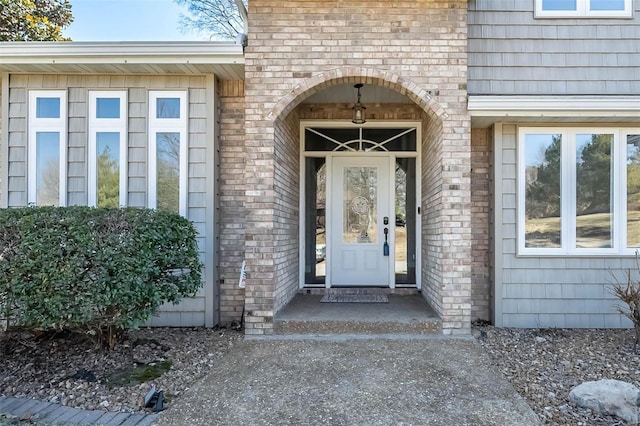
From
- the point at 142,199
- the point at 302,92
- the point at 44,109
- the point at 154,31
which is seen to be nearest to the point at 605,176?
the point at 302,92

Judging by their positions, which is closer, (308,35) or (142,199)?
(308,35)

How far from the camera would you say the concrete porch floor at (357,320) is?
13.8 ft

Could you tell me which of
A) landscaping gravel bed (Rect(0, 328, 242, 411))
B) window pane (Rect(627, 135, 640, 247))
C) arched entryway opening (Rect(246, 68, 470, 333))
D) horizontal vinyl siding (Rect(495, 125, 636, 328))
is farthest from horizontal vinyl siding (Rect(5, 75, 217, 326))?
window pane (Rect(627, 135, 640, 247))

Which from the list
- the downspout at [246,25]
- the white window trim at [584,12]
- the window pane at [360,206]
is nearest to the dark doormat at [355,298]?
the window pane at [360,206]

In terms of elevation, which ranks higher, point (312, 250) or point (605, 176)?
point (605, 176)

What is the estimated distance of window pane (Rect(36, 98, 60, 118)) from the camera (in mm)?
4723

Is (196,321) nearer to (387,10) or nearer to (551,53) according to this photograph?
(387,10)

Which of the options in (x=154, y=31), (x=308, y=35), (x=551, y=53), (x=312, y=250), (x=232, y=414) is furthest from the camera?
(x=154, y=31)

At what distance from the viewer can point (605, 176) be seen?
187 inches

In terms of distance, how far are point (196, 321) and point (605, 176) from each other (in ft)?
17.2

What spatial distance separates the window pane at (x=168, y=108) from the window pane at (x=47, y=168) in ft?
4.13

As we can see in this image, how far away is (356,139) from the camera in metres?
5.80

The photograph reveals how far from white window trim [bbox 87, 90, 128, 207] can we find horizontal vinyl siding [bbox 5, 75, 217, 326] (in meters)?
0.05

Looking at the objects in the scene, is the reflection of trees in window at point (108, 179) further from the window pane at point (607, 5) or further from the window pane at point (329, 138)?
the window pane at point (607, 5)
